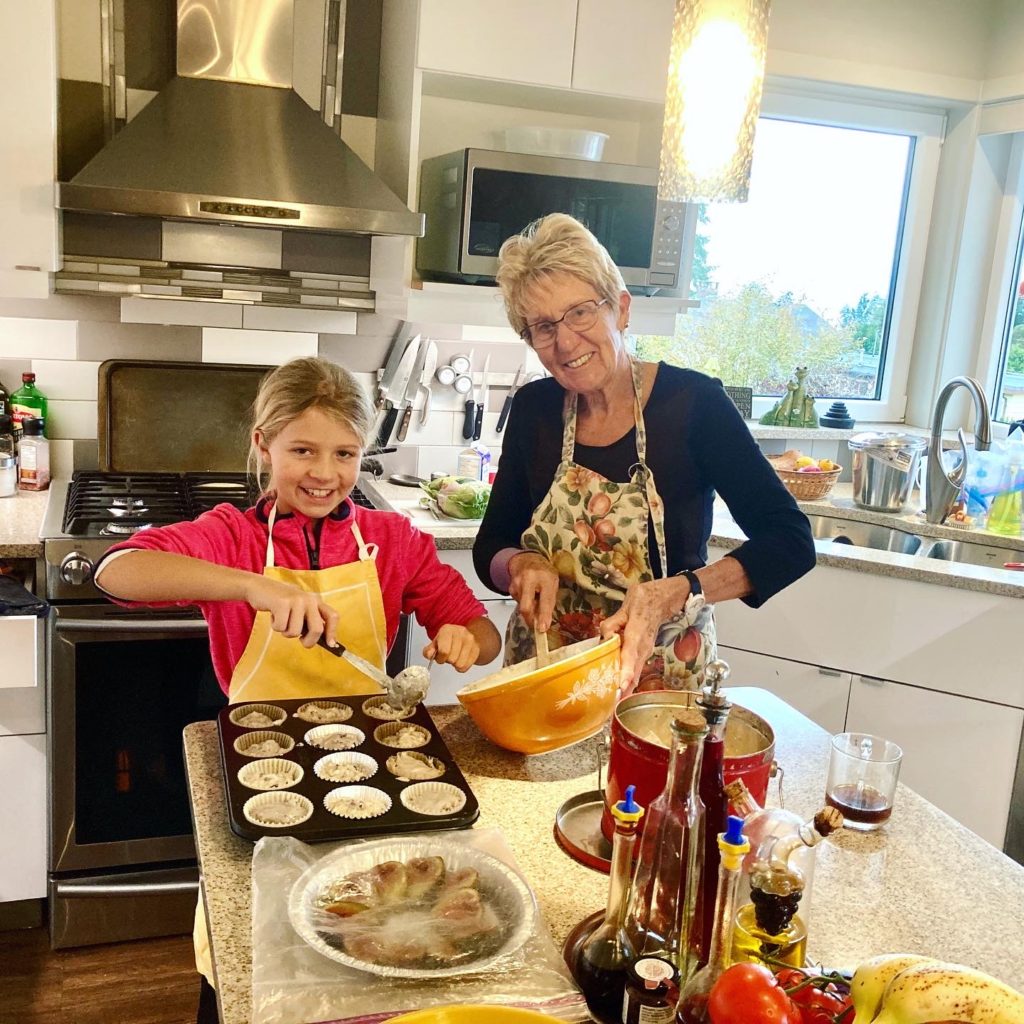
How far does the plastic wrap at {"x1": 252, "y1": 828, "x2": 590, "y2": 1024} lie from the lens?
836 mm

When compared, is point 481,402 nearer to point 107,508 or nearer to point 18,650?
point 107,508

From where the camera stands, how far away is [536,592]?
156cm

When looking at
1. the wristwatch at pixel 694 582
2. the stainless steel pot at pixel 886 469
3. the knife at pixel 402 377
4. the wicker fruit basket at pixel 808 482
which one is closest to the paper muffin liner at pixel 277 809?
the wristwatch at pixel 694 582

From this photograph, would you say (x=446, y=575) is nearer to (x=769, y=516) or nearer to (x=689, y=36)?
(x=769, y=516)

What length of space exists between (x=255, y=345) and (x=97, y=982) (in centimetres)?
153

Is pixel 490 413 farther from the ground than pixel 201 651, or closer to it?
farther from the ground

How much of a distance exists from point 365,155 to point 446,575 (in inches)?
60.3

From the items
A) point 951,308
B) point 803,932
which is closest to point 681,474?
point 803,932

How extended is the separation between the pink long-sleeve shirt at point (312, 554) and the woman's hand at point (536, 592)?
0.32 feet

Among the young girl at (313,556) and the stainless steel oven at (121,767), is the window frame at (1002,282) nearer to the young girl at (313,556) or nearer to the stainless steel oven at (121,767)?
the young girl at (313,556)

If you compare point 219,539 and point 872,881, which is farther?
point 219,539

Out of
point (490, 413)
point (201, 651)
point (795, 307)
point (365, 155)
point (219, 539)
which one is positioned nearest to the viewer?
point (219, 539)

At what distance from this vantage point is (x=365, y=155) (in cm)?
281

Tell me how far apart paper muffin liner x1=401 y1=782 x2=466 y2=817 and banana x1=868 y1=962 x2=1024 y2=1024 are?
540mm
